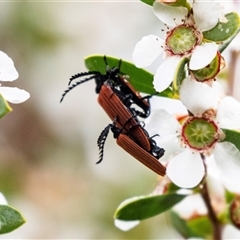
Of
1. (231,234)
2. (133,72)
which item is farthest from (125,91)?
(231,234)

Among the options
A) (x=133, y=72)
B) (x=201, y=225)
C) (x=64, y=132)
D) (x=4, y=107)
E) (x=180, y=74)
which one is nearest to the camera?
(x=4, y=107)

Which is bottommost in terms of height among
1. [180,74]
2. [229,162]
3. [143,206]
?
[143,206]

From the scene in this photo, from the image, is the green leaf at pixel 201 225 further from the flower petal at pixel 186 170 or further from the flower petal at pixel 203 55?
the flower petal at pixel 203 55

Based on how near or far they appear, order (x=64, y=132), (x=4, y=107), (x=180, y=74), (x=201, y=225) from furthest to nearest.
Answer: (x=64, y=132)
(x=201, y=225)
(x=180, y=74)
(x=4, y=107)

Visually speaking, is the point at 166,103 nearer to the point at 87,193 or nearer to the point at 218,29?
the point at 218,29

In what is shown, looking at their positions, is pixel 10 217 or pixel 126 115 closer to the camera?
pixel 10 217

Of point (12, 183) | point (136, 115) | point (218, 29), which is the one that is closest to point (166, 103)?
point (136, 115)

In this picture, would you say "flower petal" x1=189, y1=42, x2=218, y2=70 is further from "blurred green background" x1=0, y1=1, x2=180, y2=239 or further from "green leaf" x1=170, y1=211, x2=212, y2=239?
"blurred green background" x1=0, y1=1, x2=180, y2=239

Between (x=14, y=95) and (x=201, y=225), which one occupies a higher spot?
(x=14, y=95)

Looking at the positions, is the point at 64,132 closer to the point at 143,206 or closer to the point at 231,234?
the point at 231,234
